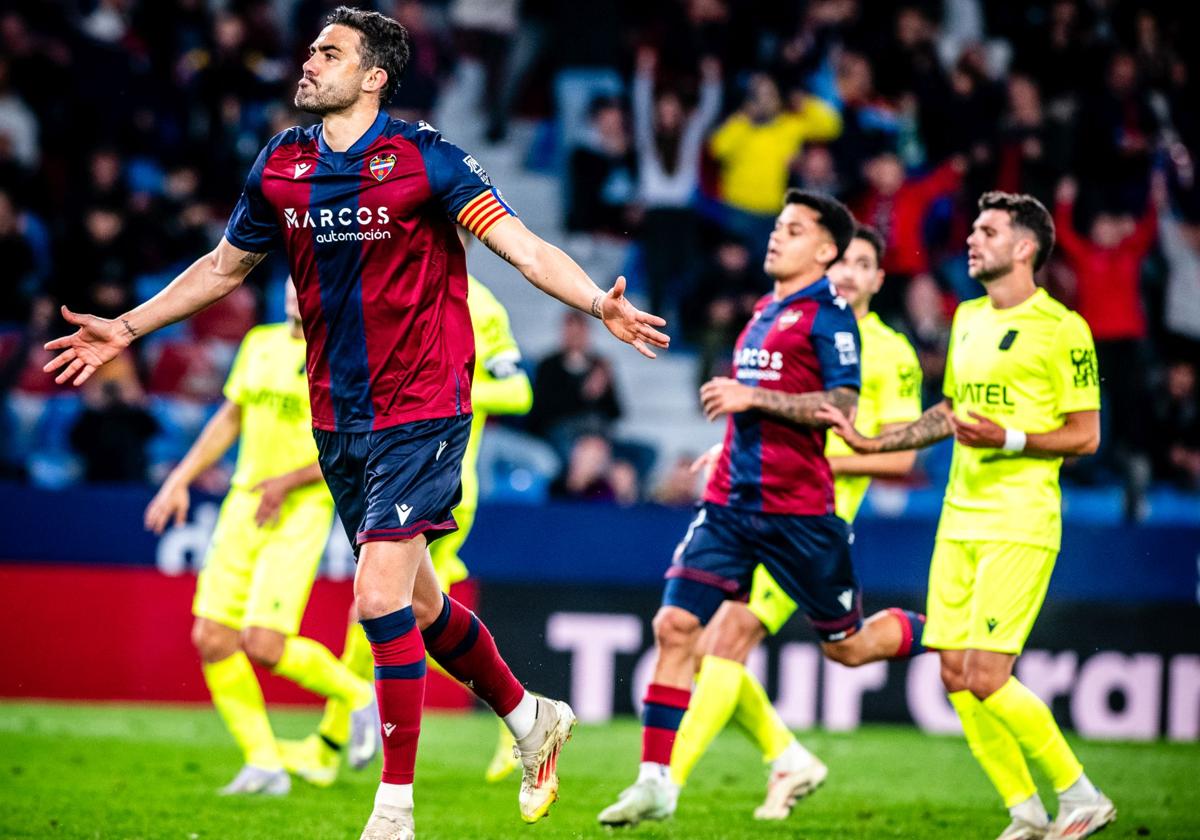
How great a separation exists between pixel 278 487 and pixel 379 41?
9.71 feet

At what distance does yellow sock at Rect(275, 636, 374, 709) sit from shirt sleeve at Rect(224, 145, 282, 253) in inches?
112

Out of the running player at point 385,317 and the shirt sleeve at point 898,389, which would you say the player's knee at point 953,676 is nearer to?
the shirt sleeve at point 898,389

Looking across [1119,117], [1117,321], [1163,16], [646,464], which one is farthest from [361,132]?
[1163,16]

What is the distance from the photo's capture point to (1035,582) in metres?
6.97

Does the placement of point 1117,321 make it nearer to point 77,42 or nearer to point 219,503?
point 219,503

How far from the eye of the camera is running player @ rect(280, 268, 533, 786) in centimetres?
848

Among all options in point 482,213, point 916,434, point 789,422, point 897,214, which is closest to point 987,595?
point 916,434

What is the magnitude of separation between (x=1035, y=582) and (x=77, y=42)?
1168cm

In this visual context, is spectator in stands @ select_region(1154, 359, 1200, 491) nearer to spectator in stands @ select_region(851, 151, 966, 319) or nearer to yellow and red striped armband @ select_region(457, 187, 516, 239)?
spectator in stands @ select_region(851, 151, 966, 319)

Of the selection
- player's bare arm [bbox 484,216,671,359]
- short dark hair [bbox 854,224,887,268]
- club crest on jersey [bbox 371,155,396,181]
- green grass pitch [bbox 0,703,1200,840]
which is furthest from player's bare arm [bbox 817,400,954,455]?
club crest on jersey [bbox 371,155,396,181]

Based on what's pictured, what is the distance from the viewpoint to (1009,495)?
7.01 meters

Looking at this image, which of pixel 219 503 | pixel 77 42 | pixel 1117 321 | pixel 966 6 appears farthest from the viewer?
pixel 966 6

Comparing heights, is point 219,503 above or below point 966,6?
below

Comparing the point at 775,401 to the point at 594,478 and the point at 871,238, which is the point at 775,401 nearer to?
the point at 871,238
